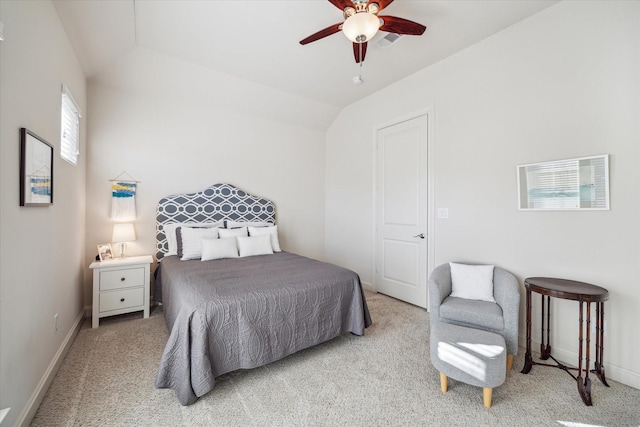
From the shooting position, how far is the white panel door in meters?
3.48

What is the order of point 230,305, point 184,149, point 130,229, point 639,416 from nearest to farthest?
point 639,416, point 230,305, point 130,229, point 184,149

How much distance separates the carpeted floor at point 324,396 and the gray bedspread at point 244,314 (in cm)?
17

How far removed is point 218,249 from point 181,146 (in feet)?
5.23

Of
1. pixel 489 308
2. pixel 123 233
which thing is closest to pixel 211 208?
pixel 123 233

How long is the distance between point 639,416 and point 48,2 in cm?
473

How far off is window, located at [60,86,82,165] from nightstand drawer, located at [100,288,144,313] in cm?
138

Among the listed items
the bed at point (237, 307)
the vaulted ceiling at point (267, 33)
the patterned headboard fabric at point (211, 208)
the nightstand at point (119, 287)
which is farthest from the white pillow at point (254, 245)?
the vaulted ceiling at point (267, 33)

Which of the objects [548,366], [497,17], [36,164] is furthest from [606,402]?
[36,164]

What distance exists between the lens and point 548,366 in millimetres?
2201

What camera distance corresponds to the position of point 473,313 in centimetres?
227

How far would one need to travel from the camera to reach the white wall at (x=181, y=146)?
3230 millimetres

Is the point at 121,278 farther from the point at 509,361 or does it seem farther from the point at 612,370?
the point at 612,370

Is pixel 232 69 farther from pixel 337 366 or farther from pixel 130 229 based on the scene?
pixel 337 366

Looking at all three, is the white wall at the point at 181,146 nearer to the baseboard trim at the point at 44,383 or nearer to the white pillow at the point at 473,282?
the baseboard trim at the point at 44,383
